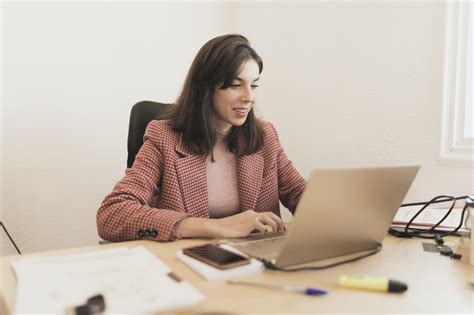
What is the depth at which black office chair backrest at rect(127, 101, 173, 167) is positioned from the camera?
1.53 meters

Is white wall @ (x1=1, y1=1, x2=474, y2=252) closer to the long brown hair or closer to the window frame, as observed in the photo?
the window frame

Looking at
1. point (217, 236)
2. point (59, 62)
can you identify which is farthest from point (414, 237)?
point (59, 62)

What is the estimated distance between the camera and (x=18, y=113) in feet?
5.52

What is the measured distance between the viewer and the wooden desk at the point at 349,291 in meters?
0.62

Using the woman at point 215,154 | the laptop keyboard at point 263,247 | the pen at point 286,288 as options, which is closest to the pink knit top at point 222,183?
the woman at point 215,154

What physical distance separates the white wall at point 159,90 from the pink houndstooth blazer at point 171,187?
0.45m

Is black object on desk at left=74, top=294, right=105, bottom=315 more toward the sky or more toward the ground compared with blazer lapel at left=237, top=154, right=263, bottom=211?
more toward the sky

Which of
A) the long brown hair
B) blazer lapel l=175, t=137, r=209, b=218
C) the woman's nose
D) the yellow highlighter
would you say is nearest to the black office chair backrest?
the long brown hair

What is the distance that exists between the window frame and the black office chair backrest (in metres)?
1.01

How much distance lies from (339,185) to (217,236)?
39 cm

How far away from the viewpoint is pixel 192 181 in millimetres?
1335

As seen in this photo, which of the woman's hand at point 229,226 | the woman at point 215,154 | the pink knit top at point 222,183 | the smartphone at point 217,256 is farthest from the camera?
the pink knit top at point 222,183

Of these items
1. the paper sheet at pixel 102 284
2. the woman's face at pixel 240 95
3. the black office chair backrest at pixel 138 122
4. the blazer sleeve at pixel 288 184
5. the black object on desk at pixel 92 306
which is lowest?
the blazer sleeve at pixel 288 184

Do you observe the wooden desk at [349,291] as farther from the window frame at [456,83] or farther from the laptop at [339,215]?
the window frame at [456,83]
